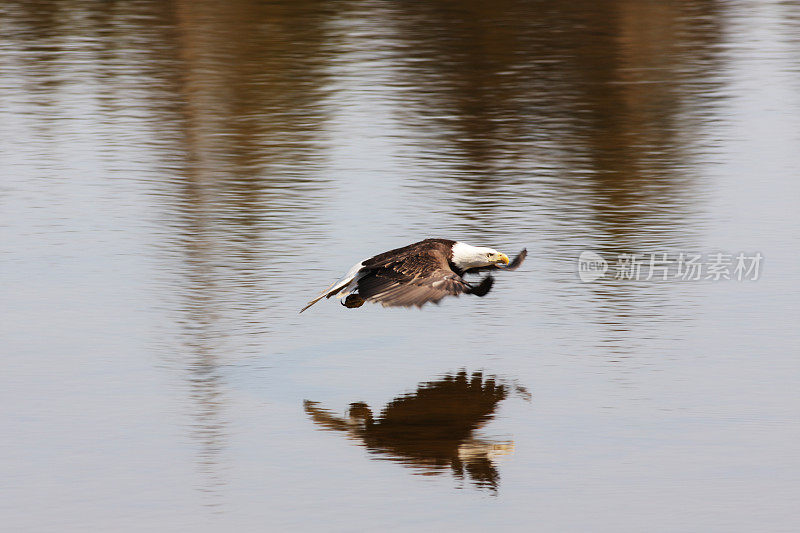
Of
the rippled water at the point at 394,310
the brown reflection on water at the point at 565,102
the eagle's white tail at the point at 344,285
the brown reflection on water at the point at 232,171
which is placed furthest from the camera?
the brown reflection on water at the point at 565,102

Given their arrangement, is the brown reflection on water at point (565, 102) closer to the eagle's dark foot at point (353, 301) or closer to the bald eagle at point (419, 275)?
the bald eagle at point (419, 275)

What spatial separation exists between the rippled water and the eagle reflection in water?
0.06 ft

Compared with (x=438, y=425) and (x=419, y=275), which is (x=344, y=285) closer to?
(x=419, y=275)

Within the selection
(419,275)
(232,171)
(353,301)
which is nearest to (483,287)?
(419,275)

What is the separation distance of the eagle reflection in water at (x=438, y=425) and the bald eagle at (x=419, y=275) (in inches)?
17.7

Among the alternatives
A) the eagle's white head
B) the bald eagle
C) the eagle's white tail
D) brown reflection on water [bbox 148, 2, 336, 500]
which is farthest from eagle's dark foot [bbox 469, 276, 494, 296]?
brown reflection on water [bbox 148, 2, 336, 500]

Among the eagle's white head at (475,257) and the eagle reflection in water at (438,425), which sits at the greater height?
the eagle's white head at (475,257)

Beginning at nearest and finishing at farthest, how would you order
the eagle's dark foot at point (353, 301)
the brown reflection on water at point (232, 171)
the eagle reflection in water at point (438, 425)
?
the eagle reflection in water at point (438, 425)
the eagle's dark foot at point (353, 301)
the brown reflection on water at point (232, 171)

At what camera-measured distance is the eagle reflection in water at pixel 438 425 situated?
19.1 feet

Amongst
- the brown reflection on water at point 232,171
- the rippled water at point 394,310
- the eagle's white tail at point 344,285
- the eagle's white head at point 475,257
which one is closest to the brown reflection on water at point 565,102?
the rippled water at point 394,310

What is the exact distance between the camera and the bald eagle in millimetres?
6715

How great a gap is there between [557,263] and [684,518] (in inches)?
138

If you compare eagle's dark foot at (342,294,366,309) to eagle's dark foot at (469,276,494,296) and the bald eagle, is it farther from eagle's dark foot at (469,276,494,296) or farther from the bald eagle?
eagle's dark foot at (469,276,494,296)

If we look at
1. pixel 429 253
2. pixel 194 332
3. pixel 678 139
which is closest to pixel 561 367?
pixel 429 253
